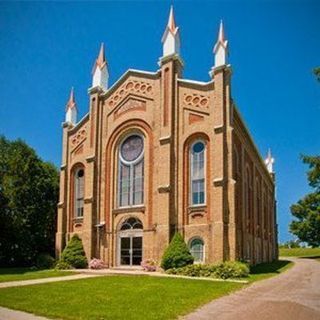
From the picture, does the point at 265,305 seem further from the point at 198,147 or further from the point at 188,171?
the point at 198,147

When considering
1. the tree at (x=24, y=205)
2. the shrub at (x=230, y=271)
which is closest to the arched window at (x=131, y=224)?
the shrub at (x=230, y=271)

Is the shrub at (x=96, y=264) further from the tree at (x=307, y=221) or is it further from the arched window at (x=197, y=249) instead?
the tree at (x=307, y=221)

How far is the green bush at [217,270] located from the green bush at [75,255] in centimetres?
797

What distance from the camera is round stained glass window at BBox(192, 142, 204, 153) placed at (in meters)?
26.8

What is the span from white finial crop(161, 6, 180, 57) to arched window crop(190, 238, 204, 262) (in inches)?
501

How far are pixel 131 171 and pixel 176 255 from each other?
7.60m

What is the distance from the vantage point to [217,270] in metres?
21.8

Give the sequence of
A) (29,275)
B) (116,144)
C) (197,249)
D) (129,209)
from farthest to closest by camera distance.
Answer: (116,144)
(129,209)
(197,249)
(29,275)

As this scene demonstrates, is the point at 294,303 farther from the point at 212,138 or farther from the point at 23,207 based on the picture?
the point at 23,207

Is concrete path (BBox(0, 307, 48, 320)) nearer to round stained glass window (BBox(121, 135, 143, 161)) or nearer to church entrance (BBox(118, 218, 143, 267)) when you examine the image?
church entrance (BBox(118, 218, 143, 267))

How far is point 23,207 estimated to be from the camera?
110 ft

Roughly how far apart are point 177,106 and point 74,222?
11868 mm

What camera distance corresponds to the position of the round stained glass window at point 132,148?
1165 inches

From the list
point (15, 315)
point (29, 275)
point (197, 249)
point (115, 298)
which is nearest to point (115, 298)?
point (115, 298)
